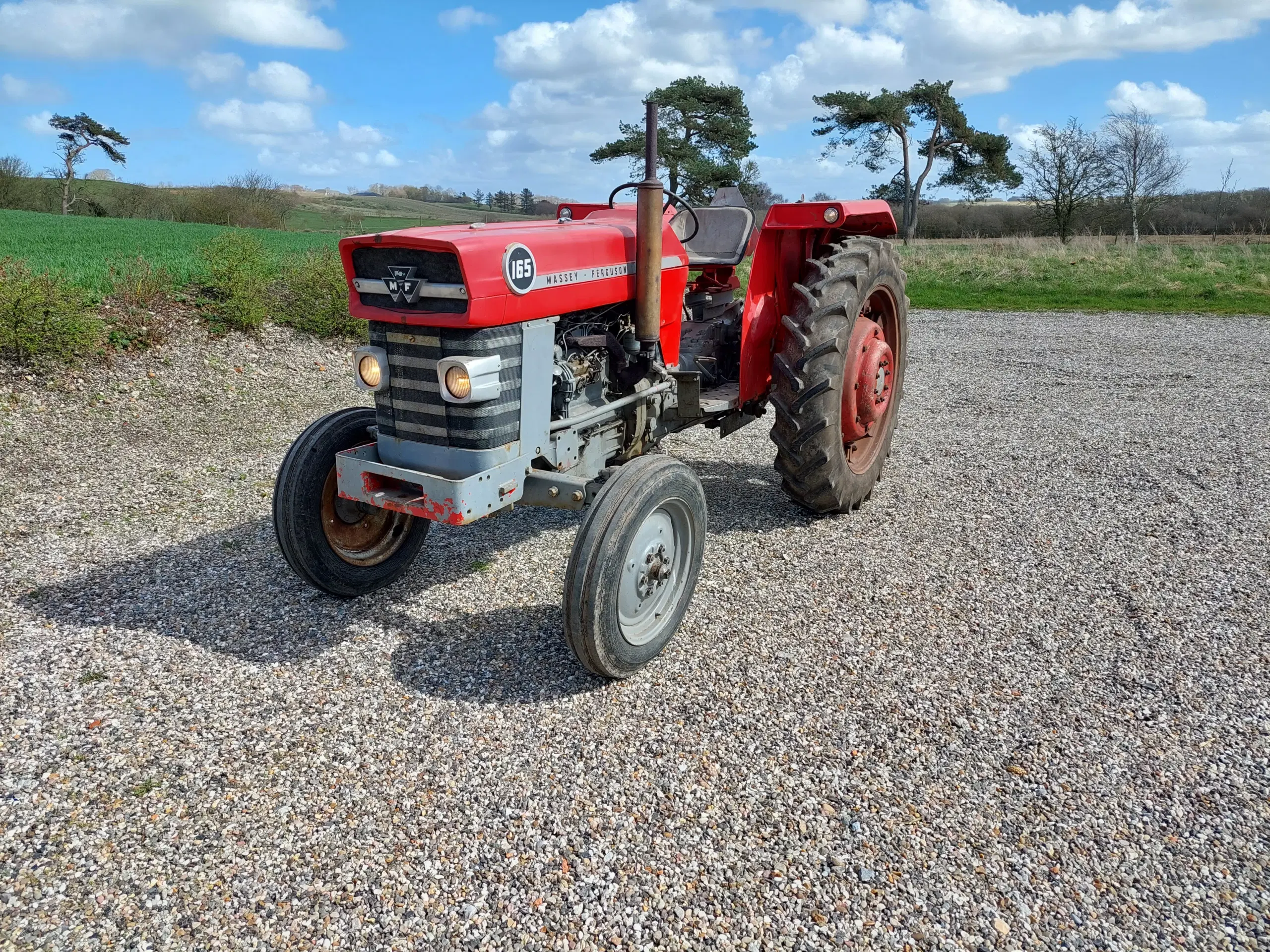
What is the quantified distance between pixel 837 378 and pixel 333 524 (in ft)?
8.27

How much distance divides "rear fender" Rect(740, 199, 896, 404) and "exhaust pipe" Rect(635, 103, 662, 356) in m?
0.94

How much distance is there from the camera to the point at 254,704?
10.1 feet

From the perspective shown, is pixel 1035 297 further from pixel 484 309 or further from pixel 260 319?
pixel 484 309

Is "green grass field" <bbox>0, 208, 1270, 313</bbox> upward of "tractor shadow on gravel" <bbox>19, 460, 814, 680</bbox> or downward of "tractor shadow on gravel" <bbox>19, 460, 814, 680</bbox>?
upward

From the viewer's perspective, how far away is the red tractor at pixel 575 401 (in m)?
3.03

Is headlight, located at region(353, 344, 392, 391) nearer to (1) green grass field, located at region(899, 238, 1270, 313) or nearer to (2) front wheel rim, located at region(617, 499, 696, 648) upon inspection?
(2) front wheel rim, located at region(617, 499, 696, 648)

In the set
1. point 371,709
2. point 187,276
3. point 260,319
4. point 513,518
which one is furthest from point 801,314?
point 187,276

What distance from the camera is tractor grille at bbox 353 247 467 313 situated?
2.99 meters

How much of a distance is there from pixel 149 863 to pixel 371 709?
34.1 inches

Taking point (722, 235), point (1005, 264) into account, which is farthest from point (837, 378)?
point (1005, 264)

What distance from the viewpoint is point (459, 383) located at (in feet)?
9.87

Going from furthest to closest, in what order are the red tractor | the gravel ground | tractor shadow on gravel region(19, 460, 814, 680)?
tractor shadow on gravel region(19, 460, 814, 680) → the red tractor → the gravel ground

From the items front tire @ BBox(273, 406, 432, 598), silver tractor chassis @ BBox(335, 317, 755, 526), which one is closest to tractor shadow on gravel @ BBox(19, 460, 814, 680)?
front tire @ BBox(273, 406, 432, 598)

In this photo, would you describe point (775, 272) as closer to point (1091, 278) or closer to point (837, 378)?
point (837, 378)
